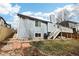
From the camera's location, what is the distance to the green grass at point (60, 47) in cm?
201

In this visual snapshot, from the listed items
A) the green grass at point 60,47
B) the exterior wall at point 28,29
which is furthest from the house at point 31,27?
the green grass at point 60,47

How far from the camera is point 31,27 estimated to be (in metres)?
2.03

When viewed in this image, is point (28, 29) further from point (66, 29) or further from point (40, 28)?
point (66, 29)

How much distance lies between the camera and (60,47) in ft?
6.63

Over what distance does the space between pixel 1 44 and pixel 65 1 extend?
919 millimetres

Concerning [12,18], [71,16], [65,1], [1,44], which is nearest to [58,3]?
[65,1]

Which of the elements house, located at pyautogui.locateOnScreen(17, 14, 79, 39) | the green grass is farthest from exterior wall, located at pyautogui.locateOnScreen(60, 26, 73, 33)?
the green grass

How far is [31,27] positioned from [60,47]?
1.36 feet

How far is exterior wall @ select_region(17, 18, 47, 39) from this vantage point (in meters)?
2.01

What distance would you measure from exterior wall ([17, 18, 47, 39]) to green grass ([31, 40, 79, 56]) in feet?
0.50

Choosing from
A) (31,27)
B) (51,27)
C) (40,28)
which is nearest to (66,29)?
(51,27)

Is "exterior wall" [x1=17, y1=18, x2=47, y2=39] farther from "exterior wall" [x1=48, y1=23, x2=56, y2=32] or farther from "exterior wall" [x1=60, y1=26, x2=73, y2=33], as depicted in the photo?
"exterior wall" [x1=60, y1=26, x2=73, y2=33]

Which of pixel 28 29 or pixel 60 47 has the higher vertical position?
pixel 28 29

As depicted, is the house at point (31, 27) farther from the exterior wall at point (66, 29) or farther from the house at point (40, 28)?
the exterior wall at point (66, 29)
